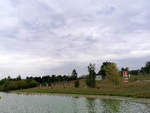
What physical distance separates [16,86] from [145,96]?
104 meters

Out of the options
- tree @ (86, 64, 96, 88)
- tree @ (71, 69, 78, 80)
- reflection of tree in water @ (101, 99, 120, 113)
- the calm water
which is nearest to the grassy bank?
tree @ (86, 64, 96, 88)

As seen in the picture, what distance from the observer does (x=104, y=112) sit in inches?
1003

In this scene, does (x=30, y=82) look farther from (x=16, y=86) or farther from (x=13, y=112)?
(x=13, y=112)

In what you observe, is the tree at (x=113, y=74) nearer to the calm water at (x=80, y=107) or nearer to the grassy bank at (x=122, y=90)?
the grassy bank at (x=122, y=90)

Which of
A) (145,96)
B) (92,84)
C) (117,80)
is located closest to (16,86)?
(92,84)

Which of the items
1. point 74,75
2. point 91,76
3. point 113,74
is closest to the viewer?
point 113,74

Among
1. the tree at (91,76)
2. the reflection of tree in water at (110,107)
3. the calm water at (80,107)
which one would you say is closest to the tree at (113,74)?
the tree at (91,76)

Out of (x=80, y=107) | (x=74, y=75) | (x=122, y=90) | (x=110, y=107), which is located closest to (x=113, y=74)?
(x=122, y=90)

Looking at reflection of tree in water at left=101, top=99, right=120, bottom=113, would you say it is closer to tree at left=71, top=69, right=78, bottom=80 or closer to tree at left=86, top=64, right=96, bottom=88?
tree at left=86, top=64, right=96, bottom=88

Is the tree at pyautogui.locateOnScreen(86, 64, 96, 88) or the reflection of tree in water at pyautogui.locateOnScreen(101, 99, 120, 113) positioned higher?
the tree at pyautogui.locateOnScreen(86, 64, 96, 88)

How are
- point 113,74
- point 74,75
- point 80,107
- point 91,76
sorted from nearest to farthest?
point 80,107
point 113,74
point 91,76
point 74,75

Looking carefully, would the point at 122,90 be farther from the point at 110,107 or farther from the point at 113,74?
the point at 110,107

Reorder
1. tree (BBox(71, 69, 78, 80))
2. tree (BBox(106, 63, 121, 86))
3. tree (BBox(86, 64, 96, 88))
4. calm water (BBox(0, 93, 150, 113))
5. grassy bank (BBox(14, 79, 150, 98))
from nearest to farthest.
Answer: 1. calm water (BBox(0, 93, 150, 113))
2. grassy bank (BBox(14, 79, 150, 98))
3. tree (BBox(106, 63, 121, 86))
4. tree (BBox(86, 64, 96, 88))
5. tree (BBox(71, 69, 78, 80))

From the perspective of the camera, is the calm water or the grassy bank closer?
the calm water
